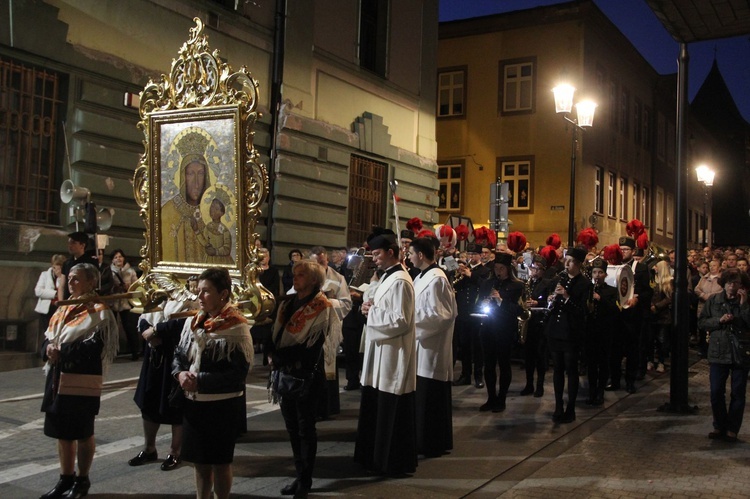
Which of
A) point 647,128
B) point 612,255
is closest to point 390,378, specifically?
point 612,255

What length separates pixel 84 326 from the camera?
5500mm

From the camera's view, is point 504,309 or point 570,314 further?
point 504,309

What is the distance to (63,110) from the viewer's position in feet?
39.1

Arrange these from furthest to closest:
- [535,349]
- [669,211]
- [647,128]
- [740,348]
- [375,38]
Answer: [669,211], [647,128], [375,38], [535,349], [740,348]

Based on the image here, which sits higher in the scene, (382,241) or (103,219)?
(103,219)

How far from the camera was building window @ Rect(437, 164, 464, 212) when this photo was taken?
3048 cm

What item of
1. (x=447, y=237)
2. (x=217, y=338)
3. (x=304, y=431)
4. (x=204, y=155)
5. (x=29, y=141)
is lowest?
(x=304, y=431)

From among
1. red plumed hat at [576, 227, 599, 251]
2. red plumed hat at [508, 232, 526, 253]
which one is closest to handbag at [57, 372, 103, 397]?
red plumed hat at [508, 232, 526, 253]

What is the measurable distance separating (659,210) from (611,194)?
8885 millimetres

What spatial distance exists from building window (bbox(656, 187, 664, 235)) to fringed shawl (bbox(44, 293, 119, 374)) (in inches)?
1461

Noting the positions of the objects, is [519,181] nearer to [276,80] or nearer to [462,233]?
[462,233]

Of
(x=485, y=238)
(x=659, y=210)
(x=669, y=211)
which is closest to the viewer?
(x=485, y=238)

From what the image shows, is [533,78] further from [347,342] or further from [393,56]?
[347,342]

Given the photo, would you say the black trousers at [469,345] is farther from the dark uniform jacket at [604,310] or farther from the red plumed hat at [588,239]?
the red plumed hat at [588,239]
